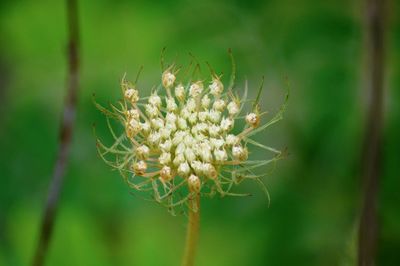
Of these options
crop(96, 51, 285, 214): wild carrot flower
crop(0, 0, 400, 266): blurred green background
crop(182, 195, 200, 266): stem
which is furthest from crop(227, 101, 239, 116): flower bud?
crop(0, 0, 400, 266): blurred green background

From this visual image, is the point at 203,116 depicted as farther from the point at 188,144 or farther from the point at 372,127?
the point at 372,127

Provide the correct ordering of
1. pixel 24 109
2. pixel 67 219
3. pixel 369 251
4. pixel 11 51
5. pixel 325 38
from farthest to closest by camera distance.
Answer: pixel 11 51 → pixel 24 109 → pixel 325 38 → pixel 67 219 → pixel 369 251

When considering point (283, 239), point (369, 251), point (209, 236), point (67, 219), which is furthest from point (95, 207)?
point (369, 251)

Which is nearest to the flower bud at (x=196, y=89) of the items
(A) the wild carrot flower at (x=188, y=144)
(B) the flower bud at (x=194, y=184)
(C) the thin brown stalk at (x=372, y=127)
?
(A) the wild carrot flower at (x=188, y=144)

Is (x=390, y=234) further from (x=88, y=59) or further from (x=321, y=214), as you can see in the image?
(x=88, y=59)

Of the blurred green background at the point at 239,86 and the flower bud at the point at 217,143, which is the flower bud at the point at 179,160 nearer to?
the flower bud at the point at 217,143

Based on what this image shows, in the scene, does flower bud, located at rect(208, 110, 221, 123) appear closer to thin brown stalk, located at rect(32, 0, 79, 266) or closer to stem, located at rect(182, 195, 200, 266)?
stem, located at rect(182, 195, 200, 266)
